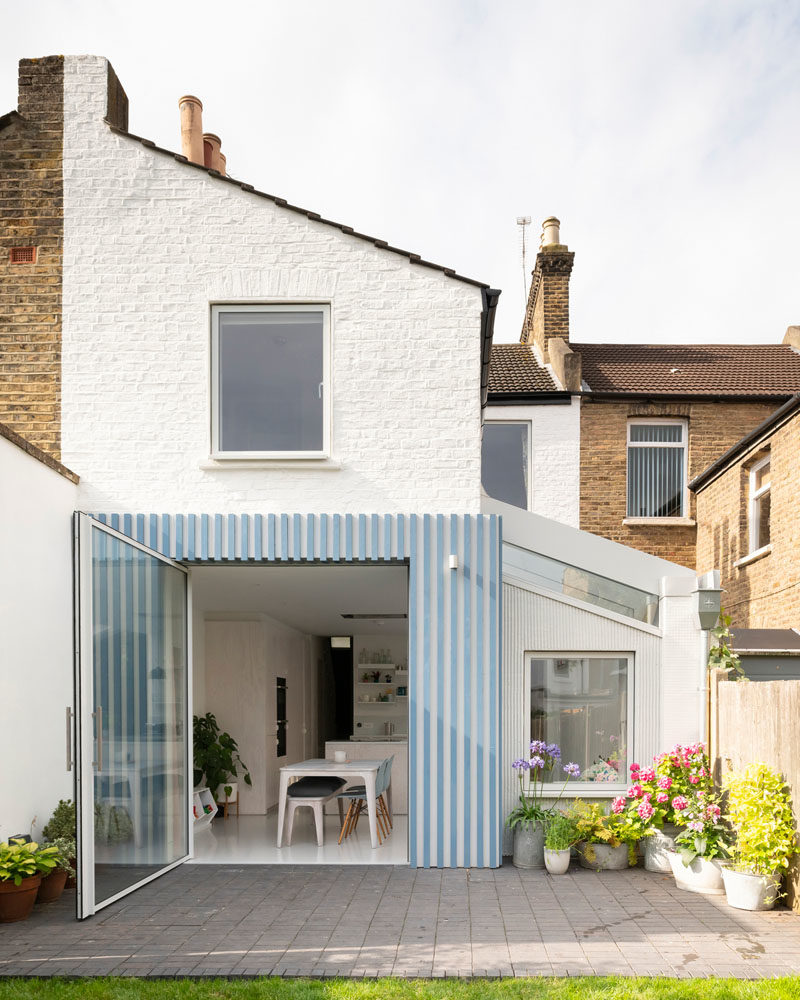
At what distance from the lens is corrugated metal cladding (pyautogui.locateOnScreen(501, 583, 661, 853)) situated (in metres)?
9.38

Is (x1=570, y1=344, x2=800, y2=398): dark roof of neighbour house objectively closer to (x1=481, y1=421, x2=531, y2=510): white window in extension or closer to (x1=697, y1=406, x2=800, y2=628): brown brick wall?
(x1=481, y1=421, x2=531, y2=510): white window in extension

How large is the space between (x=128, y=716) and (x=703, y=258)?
322 inches

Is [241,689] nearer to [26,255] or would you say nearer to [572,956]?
[26,255]

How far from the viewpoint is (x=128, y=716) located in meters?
7.85

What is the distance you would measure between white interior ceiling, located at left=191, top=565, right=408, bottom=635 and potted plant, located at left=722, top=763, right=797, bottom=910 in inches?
148

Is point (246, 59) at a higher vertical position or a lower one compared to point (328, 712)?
higher

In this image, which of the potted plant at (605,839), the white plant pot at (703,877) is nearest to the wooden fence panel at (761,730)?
the white plant pot at (703,877)

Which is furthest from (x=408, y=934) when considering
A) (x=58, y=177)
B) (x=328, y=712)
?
(x=328, y=712)

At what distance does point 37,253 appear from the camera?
9.31 metres

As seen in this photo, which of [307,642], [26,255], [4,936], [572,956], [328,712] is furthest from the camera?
[328,712]

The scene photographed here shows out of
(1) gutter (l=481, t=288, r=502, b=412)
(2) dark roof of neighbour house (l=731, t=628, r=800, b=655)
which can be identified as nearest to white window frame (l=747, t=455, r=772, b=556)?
(2) dark roof of neighbour house (l=731, t=628, r=800, b=655)

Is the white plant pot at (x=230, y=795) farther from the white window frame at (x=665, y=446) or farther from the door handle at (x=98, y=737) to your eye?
the white window frame at (x=665, y=446)

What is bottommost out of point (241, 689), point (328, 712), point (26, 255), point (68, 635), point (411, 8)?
point (328, 712)

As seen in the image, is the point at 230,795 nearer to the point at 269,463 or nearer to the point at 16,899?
the point at 269,463
